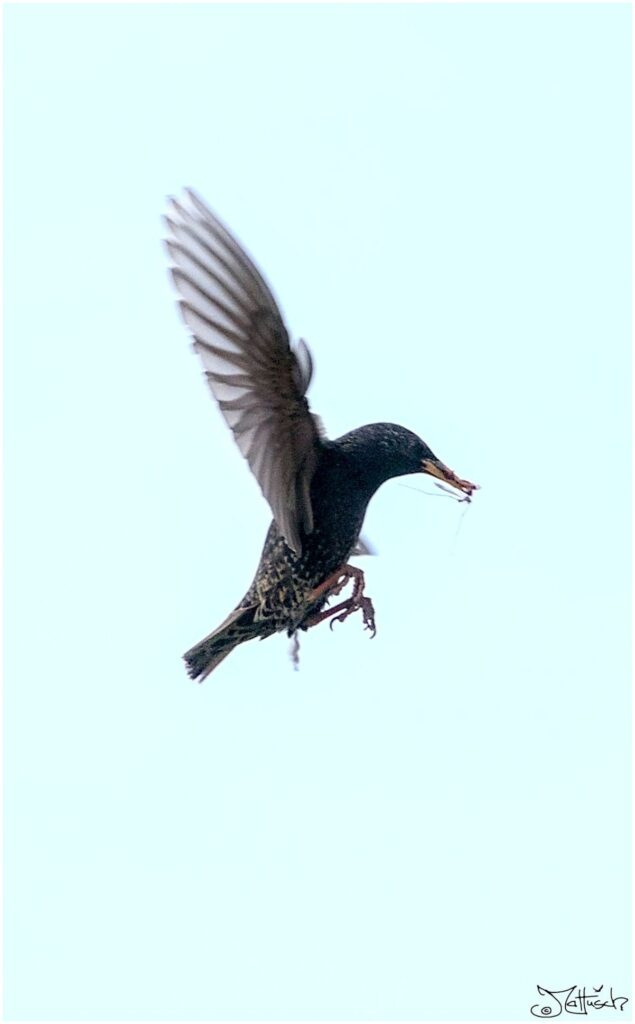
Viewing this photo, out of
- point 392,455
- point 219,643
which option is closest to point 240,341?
point 392,455

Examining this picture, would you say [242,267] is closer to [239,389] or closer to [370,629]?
[239,389]

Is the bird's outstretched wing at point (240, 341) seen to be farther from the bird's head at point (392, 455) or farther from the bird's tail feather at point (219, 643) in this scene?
the bird's tail feather at point (219, 643)

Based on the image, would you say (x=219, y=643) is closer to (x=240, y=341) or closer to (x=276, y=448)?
(x=276, y=448)

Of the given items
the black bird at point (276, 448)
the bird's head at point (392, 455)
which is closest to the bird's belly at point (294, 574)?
the black bird at point (276, 448)

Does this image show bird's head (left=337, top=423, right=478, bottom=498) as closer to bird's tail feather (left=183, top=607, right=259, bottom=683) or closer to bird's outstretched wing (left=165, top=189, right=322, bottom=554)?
bird's outstretched wing (left=165, top=189, right=322, bottom=554)

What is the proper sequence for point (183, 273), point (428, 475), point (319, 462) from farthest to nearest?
point (428, 475)
point (319, 462)
point (183, 273)

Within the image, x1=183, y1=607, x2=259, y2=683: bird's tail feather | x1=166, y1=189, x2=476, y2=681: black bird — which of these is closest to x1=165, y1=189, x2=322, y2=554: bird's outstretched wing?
x1=166, y1=189, x2=476, y2=681: black bird

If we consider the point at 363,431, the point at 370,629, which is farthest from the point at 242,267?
the point at 370,629

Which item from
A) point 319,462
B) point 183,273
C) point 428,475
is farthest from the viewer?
point 428,475
